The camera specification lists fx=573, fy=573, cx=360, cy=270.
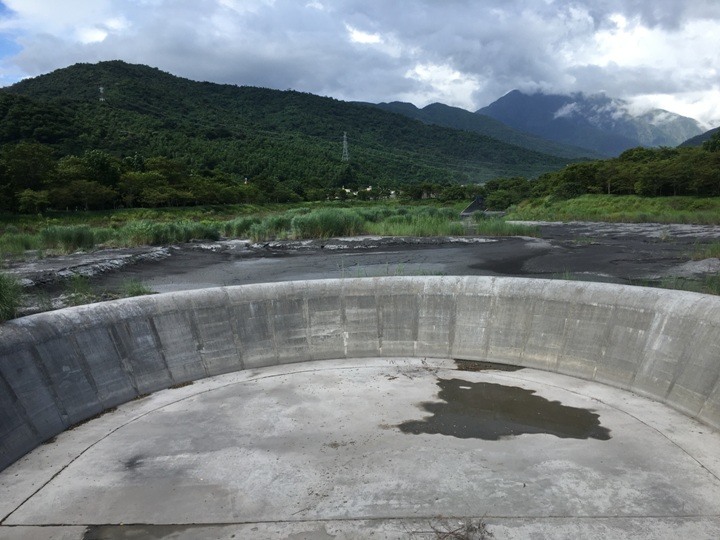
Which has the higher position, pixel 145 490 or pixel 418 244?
pixel 145 490

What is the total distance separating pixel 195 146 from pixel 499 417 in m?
74.5

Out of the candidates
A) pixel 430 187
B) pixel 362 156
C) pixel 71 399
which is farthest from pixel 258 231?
pixel 362 156

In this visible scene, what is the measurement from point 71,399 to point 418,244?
21.3 m

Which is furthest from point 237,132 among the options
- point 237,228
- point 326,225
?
point 326,225

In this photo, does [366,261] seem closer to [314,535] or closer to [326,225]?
[326,225]

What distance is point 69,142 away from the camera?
57.9 metres

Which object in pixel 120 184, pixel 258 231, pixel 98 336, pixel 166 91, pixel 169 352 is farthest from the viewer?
pixel 166 91

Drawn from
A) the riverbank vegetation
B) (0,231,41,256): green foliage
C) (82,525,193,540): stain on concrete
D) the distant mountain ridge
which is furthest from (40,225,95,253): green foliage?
the distant mountain ridge

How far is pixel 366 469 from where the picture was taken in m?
6.09

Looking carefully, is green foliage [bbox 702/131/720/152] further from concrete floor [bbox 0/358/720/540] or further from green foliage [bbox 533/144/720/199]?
concrete floor [bbox 0/358/720/540]

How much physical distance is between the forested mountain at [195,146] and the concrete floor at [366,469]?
35801 mm

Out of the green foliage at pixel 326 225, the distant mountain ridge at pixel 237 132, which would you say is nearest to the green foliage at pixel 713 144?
the green foliage at pixel 326 225

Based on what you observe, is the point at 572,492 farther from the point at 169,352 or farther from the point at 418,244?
the point at 418,244

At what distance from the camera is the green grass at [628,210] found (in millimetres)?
37231
